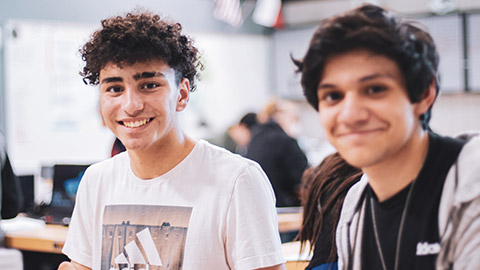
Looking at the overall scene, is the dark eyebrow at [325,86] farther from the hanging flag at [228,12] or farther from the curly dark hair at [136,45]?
the hanging flag at [228,12]

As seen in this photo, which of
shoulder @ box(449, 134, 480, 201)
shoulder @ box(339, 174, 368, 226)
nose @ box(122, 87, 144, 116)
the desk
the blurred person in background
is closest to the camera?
shoulder @ box(449, 134, 480, 201)

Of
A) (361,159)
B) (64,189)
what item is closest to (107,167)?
(361,159)

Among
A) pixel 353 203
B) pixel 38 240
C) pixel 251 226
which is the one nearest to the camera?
pixel 353 203

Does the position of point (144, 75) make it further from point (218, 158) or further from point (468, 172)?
point (468, 172)

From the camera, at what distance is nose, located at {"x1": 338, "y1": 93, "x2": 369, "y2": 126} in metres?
1.17

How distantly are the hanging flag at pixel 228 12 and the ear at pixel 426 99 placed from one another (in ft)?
18.9

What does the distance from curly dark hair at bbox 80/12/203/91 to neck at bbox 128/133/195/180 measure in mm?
229

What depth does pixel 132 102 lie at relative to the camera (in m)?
1.85

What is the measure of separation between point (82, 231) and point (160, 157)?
39 centimetres

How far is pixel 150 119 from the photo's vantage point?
6.18 feet

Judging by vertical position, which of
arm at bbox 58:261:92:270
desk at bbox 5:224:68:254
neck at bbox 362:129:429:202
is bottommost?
desk at bbox 5:224:68:254

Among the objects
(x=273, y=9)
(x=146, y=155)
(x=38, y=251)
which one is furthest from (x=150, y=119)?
(x=273, y=9)

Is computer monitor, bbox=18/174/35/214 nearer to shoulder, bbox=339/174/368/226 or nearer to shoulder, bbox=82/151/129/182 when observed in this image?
shoulder, bbox=82/151/129/182

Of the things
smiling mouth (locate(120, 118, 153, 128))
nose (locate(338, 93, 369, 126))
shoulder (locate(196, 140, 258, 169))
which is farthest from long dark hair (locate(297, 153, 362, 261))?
nose (locate(338, 93, 369, 126))
